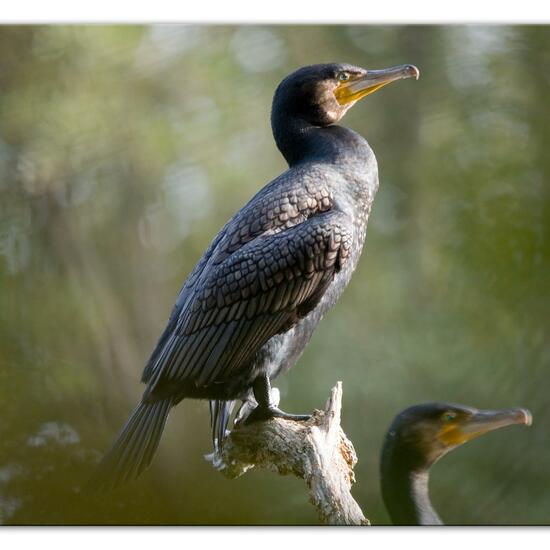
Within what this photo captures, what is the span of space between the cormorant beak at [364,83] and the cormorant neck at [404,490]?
1285 millimetres

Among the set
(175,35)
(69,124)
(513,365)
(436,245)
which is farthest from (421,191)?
(69,124)

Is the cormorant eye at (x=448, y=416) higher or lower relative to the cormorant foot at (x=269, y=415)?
lower

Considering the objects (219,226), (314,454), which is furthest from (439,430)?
(219,226)

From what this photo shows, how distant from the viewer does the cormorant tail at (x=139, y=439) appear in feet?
10.2

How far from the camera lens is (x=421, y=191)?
4.30 metres

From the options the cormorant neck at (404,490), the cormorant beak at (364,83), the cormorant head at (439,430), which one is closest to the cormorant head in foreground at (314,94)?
the cormorant beak at (364,83)

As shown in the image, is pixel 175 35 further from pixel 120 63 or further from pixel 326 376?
pixel 326 376

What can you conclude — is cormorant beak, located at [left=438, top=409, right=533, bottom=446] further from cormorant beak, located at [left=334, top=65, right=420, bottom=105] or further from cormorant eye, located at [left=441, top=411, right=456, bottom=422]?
cormorant beak, located at [left=334, top=65, right=420, bottom=105]

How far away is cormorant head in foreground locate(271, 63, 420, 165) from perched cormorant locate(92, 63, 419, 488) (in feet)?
0.62

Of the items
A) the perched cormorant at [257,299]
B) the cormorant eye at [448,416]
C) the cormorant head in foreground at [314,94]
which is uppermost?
the cormorant head in foreground at [314,94]

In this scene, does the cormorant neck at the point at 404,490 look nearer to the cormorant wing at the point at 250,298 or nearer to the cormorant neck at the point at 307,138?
the cormorant wing at the point at 250,298

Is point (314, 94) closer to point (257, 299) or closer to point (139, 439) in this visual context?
point (257, 299)

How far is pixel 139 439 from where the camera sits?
10.3 feet
